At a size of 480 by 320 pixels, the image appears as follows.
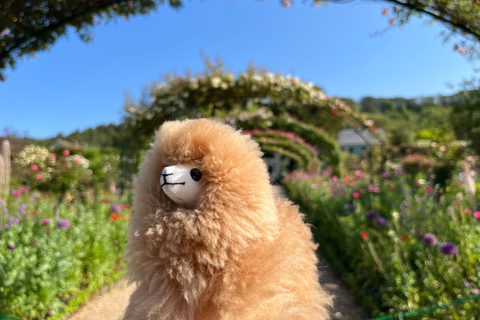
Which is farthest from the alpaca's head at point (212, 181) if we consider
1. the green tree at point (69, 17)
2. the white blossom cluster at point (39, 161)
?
the white blossom cluster at point (39, 161)

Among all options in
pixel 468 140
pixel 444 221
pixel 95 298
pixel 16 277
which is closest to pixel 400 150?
pixel 468 140

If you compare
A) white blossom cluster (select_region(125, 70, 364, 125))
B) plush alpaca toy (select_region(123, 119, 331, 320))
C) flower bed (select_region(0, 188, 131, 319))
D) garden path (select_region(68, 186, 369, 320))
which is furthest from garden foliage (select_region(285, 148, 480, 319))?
white blossom cluster (select_region(125, 70, 364, 125))

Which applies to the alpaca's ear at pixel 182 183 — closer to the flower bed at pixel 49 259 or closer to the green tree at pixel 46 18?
the flower bed at pixel 49 259

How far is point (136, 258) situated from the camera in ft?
3.91

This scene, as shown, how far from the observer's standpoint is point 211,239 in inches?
42.3

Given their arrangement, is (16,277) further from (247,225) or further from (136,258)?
(247,225)

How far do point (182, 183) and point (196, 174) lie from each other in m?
0.07

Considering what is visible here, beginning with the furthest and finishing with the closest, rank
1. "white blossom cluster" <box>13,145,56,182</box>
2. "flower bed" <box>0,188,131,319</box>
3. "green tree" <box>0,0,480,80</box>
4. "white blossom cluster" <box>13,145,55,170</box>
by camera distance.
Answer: "white blossom cluster" <box>13,145,55,170</box>, "white blossom cluster" <box>13,145,56,182</box>, "green tree" <box>0,0,480,80</box>, "flower bed" <box>0,188,131,319</box>

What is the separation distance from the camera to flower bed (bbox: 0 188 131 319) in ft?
6.46

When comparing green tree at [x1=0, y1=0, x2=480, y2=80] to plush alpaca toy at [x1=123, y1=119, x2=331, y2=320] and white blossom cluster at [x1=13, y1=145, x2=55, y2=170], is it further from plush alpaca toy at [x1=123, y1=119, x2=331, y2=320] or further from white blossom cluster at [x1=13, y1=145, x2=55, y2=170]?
plush alpaca toy at [x1=123, y1=119, x2=331, y2=320]

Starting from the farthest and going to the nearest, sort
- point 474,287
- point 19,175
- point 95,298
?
point 19,175 < point 95,298 < point 474,287

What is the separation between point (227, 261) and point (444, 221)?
2.50 m

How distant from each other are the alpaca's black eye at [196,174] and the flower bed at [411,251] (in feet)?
2.78

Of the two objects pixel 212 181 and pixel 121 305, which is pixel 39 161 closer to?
pixel 121 305
